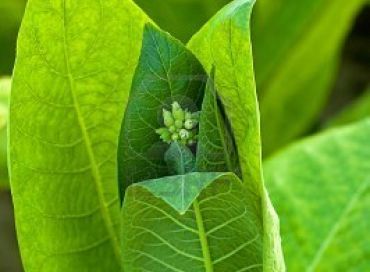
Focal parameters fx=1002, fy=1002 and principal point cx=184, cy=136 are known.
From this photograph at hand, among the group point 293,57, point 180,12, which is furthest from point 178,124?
point 293,57

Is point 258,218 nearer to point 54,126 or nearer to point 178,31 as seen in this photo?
point 54,126

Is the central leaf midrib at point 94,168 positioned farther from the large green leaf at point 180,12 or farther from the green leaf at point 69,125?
the large green leaf at point 180,12

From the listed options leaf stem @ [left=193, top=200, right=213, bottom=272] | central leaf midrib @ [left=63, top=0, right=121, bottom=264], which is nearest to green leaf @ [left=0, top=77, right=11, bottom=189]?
central leaf midrib @ [left=63, top=0, right=121, bottom=264]

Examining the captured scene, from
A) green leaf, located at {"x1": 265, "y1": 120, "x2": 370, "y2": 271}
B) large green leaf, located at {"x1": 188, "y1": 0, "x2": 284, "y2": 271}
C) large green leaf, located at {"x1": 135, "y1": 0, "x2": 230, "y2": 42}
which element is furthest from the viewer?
large green leaf, located at {"x1": 135, "y1": 0, "x2": 230, "y2": 42}

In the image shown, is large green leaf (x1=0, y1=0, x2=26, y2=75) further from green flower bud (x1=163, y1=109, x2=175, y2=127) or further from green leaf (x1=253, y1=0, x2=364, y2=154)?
green flower bud (x1=163, y1=109, x2=175, y2=127)

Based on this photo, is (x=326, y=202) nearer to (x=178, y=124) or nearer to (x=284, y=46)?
(x=178, y=124)

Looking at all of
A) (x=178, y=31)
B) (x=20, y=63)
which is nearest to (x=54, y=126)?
(x=20, y=63)

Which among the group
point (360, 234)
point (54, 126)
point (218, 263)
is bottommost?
point (360, 234)
